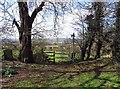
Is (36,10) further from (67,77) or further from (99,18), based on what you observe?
(67,77)

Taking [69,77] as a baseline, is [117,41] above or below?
above

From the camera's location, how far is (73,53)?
46.5ft

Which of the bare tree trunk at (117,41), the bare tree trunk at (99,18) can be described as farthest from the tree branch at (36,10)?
the bare tree trunk at (117,41)

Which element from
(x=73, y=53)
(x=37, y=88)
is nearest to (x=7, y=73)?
(x=37, y=88)

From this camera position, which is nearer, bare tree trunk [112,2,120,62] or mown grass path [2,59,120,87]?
mown grass path [2,59,120,87]

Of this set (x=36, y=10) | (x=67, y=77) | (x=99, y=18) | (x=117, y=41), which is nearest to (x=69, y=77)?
(x=67, y=77)

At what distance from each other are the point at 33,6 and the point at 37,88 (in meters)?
4.77

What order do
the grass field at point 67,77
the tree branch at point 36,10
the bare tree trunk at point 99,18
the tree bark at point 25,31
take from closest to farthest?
the grass field at point 67,77 → the tree branch at point 36,10 → the tree bark at point 25,31 → the bare tree trunk at point 99,18

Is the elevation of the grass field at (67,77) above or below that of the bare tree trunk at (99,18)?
below

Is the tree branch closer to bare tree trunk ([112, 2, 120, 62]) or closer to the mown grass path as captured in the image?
the mown grass path

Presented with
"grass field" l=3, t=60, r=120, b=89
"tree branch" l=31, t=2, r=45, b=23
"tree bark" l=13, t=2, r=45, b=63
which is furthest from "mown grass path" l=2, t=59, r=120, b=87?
"tree branch" l=31, t=2, r=45, b=23

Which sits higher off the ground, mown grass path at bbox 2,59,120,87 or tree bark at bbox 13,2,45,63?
tree bark at bbox 13,2,45,63

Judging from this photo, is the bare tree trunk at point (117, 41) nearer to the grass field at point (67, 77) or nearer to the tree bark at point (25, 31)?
the grass field at point (67, 77)

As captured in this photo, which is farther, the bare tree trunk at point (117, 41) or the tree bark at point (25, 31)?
the tree bark at point (25, 31)
